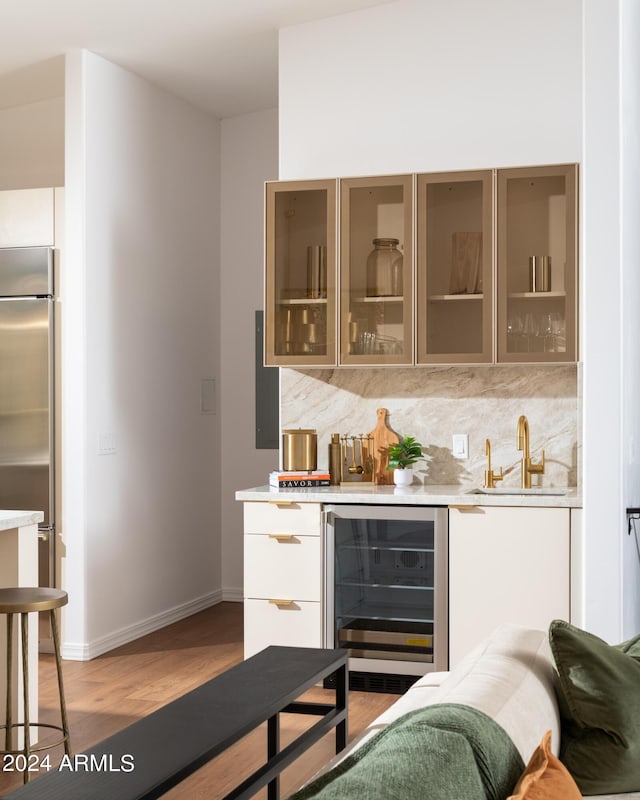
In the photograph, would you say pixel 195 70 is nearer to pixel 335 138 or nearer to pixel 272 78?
pixel 272 78

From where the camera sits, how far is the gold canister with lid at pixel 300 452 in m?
4.75

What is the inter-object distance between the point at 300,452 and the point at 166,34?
2.19 m

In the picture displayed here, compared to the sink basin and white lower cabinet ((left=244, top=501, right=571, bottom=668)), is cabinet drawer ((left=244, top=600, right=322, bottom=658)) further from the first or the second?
the sink basin

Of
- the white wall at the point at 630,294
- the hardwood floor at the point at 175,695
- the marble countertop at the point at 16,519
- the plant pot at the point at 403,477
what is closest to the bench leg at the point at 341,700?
the hardwood floor at the point at 175,695

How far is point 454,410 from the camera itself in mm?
4871

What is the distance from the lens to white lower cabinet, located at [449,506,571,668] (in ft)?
13.5

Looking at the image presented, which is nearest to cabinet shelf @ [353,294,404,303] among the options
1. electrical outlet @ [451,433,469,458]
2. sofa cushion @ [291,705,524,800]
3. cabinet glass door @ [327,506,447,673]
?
electrical outlet @ [451,433,469,458]

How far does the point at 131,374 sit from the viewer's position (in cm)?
545

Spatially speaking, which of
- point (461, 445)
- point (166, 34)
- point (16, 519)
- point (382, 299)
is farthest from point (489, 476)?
point (166, 34)

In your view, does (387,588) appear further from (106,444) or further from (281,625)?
(106,444)

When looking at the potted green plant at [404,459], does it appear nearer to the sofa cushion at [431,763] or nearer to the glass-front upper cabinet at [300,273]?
the glass-front upper cabinet at [300,273]

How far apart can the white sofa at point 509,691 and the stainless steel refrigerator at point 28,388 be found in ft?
10.9

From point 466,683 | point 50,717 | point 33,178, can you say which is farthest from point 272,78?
point 466,683

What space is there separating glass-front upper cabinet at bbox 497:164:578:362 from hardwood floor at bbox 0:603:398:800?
5.47 feet
